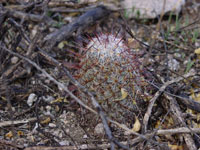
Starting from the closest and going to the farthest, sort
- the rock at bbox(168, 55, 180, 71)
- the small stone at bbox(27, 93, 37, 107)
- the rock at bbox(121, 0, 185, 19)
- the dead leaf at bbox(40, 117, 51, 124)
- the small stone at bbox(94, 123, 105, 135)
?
the small stone at bbox(94, 123, 105, 135)
the dead leaf at bbox(40, 117, 51, 124)
the small stone at bbox(27, 93, 37, 107)
the rock at bbox(168, 55, 180, 71)
the rock at bbox(121, 0, 185, 19)

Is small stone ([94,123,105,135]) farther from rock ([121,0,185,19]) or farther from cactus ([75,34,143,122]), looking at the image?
rock ([121,0,185,19])

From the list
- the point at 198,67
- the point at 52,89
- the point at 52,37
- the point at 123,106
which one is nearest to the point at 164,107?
the point at 123,106

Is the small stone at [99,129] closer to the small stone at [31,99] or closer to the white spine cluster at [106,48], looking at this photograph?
the white spine cluster at [106,48]

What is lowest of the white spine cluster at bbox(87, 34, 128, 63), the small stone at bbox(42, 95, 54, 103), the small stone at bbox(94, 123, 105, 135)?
the small stone at bbox(94, 123, 105, 135)

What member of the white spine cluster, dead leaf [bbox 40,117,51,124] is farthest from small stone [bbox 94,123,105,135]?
the white spine cluster

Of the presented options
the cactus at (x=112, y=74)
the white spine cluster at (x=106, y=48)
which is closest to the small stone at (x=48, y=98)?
the cactus at (x=112, y=74)

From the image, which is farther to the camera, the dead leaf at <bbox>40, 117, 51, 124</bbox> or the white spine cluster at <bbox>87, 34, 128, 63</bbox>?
the dead leaf at <bbox>40, 117, 51, 124</bbox>

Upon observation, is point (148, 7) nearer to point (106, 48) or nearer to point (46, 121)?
point (106, 48)
